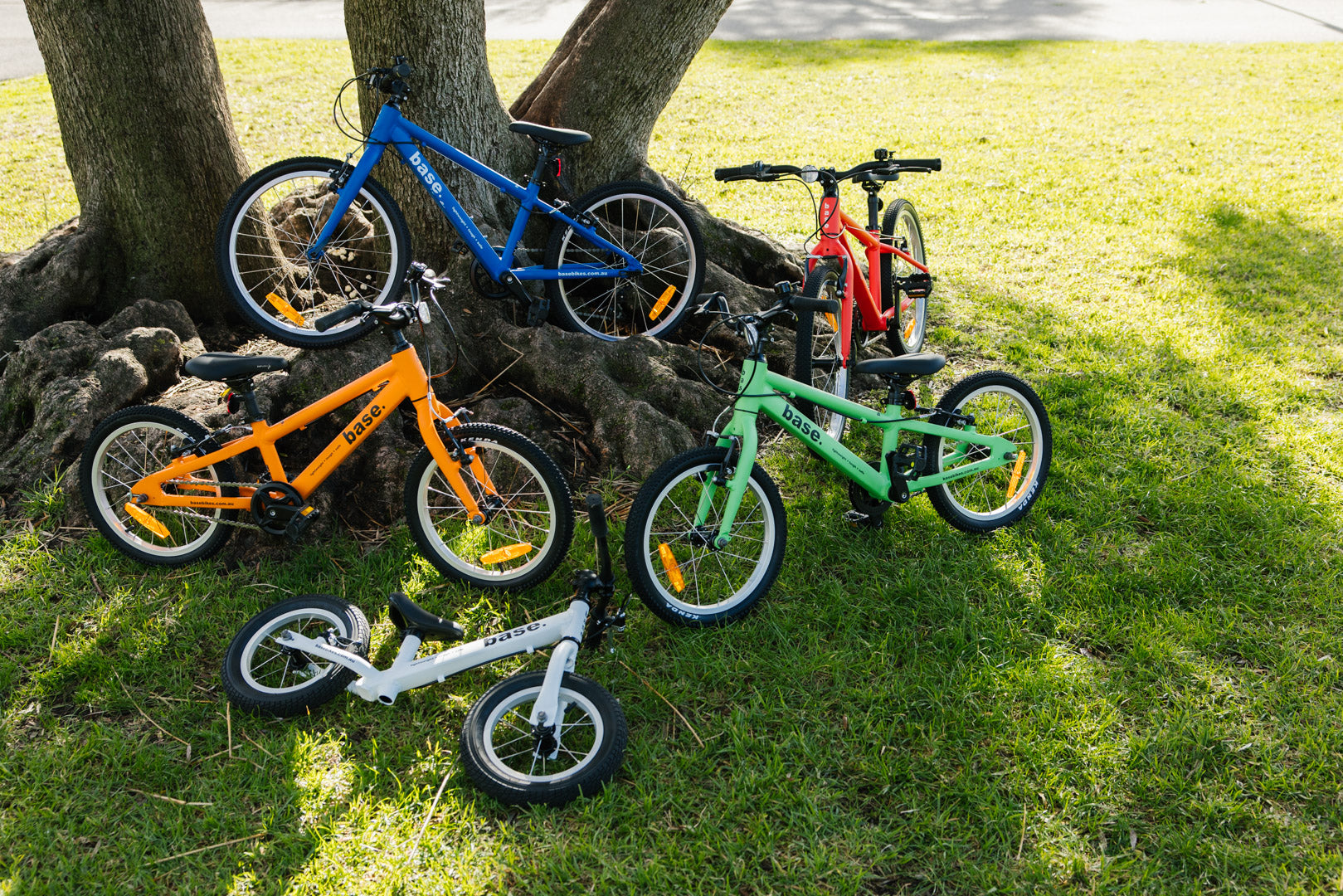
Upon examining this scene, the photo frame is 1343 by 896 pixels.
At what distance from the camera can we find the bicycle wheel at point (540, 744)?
113 inches

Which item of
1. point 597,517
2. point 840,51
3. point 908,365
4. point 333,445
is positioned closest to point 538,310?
point 333,445

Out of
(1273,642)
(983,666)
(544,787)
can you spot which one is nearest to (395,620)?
(544,787)

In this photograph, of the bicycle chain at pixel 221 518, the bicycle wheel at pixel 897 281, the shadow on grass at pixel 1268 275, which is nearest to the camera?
the bicycle chain at pixel 221 518

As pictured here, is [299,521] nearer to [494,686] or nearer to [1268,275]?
[494,686]

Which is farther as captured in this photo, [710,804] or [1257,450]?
[1257,450]

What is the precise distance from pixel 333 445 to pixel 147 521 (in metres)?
0.92

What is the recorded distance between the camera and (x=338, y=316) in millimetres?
3590

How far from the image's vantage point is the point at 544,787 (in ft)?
9.43

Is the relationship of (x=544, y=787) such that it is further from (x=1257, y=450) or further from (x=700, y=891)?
(x=1257, y=450)

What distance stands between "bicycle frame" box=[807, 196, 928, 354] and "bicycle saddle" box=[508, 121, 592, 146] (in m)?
1.29

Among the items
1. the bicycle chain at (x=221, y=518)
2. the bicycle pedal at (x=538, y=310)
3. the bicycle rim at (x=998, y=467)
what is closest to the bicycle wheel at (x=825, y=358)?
the bicycle rim at (x=998, y=467)

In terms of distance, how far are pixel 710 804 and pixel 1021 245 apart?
6006mm

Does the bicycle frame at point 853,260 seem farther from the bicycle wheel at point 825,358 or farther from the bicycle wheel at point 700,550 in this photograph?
the bicycle wheel at point 700,550

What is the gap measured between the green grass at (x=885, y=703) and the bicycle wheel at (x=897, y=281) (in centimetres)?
25
